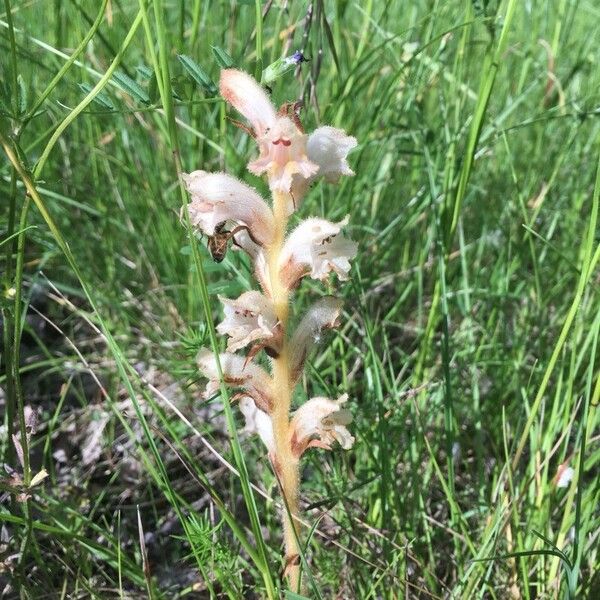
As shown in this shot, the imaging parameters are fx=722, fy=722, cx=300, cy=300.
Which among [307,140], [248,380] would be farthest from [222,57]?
[248,380]

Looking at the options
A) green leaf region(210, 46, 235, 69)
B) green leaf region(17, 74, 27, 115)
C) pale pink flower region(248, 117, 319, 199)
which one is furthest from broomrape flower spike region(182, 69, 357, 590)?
green leaf region(17, 74, 27, 115)

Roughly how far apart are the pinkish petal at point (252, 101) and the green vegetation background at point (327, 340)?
4.3 inches

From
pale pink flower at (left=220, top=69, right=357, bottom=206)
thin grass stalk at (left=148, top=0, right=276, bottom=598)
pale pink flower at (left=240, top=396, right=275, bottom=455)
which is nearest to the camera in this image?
thin grass stalk at (left=148, top=0, right=276, bottom=598)

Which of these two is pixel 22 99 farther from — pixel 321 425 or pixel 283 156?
pixel 321 425

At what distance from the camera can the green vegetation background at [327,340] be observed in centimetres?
126

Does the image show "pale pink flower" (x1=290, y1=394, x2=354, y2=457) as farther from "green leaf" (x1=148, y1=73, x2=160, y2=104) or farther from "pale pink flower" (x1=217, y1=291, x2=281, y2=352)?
"green leaf" (x1=148, y1=73, x2=160, y2=104)

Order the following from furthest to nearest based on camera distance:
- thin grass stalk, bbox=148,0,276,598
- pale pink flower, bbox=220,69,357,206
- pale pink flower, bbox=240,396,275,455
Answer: pale pink flower, bbox=240,396,275,455
pale pink flower, bbox=220,69,357,206
thin grass stalk, bbox=148,0,276,598

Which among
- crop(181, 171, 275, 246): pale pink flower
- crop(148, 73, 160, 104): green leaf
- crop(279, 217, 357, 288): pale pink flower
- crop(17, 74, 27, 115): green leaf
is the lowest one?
crop(279, 217, 357, 288): pale pink flower

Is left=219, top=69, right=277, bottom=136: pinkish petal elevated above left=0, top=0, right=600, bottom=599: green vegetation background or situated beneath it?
elevated above

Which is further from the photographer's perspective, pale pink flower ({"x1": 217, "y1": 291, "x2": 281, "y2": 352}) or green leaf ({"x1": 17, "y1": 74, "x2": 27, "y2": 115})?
green leaf ({"x1": 17, "y1": 74, "x2": 27, "y2": 115})

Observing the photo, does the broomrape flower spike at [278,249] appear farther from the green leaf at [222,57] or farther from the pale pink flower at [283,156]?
the green leaf at [222,57]

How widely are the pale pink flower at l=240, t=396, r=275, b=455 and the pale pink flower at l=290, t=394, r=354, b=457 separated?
0.06m

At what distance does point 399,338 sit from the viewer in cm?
200

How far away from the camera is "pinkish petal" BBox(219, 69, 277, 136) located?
109cm
